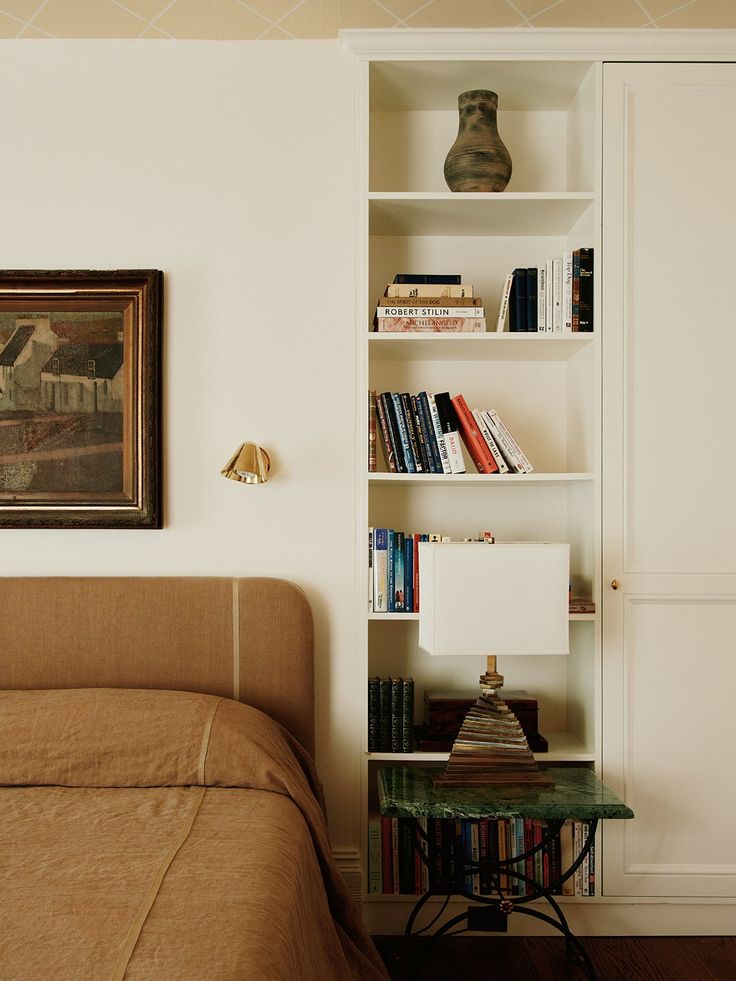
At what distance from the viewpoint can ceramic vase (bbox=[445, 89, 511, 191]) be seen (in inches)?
89.4

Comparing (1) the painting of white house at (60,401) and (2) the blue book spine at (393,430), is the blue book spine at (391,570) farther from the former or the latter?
(1) the painting of white house at (60,401)

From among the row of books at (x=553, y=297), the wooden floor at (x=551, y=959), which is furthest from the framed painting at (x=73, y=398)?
the wooden floor at (x=551, y=959)

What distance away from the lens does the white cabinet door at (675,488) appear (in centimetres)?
227

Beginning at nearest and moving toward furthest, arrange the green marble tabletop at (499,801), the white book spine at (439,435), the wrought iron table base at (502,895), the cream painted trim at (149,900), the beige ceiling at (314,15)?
the cream painted trim at (149,900), the green marble tabletop at (499,801), the wrought iron table base at (502,895), the beige ceiling at (314,15), the white book spine at (439,435)

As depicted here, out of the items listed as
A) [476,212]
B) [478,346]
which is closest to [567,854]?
[478,346]

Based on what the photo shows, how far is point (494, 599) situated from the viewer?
2002 millimetres

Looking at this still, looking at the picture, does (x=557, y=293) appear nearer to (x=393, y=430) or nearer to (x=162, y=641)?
(x=393, y=430)

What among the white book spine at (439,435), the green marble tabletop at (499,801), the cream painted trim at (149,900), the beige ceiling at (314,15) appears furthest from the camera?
the white book spine at (439,435)

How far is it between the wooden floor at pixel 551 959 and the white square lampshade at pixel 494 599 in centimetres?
81

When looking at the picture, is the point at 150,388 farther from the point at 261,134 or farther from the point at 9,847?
the point at 9,847

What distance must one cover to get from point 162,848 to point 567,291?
69.2 inches

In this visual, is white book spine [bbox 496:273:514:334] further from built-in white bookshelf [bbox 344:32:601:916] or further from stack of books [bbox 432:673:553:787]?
stack of books [bbox 432:673:553:787]

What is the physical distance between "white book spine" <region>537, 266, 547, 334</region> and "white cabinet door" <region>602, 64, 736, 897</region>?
17 cm

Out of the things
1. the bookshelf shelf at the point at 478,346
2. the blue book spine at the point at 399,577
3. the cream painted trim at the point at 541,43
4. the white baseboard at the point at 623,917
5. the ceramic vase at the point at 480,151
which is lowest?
the white baseboard at the point at 623,917
